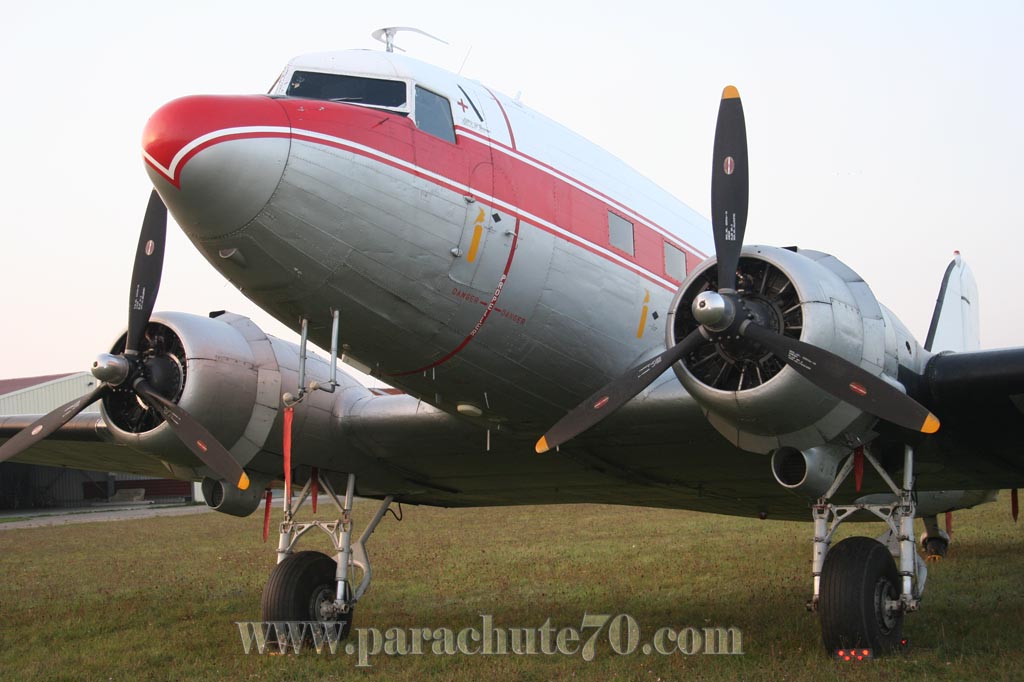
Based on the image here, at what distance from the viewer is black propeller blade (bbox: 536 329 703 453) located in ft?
23.1

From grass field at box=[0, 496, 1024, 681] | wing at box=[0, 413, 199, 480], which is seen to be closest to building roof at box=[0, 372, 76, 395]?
grass field at box=[0, 496, 1024, 681]

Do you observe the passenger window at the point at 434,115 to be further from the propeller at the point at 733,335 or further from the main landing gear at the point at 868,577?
the main landing gear at the point at 868,577

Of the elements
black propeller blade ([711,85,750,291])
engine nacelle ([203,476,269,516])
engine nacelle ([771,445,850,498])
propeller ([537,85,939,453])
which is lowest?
engine nacelle ([203,476,269,516])

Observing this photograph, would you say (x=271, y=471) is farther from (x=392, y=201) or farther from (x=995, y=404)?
(x=995, y=404)

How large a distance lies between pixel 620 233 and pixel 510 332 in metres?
1.55

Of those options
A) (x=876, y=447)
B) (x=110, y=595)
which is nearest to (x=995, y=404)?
(x=876, y=447)

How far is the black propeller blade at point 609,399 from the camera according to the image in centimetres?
703

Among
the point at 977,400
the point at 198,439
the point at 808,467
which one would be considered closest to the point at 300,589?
the point at 198,439

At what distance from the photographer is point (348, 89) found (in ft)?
23.8

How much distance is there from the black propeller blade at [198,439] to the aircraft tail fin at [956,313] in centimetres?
767

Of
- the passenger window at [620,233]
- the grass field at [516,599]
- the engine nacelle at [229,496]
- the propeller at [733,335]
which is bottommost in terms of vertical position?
the grass field at [516,599]

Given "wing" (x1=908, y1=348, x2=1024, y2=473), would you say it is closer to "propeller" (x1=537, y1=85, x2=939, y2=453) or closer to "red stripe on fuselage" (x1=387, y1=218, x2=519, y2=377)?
"propeller" (x1=537, y1=85, x2=939, y2=453)

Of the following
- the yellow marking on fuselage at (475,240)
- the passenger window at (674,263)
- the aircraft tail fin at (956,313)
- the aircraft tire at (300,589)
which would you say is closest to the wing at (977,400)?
the passenger window at (674,263)

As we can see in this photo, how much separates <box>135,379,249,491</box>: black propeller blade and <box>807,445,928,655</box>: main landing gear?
4.89m
